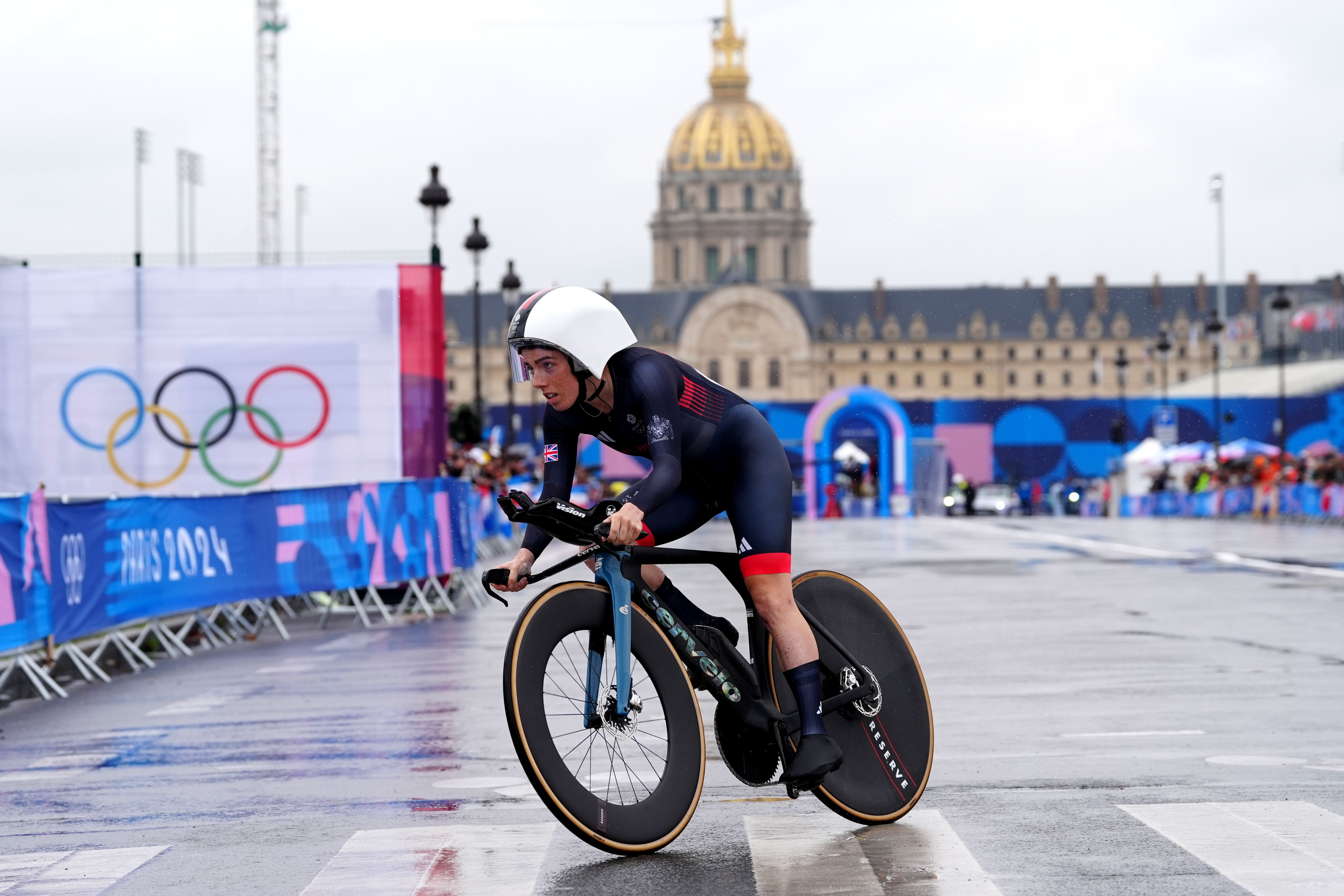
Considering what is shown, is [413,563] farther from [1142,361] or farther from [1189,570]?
[1142,361]

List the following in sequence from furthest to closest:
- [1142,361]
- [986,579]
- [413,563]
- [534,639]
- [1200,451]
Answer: [1142,361]
[1200,451]
[986,579]
[413,563]
[534,639]

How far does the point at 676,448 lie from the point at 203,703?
6.56 metres

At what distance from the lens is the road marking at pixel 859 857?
5.16 m

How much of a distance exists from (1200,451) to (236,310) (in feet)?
165

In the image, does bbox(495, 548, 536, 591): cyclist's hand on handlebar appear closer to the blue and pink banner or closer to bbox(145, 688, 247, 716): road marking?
bbox(145, 688, 247, 716): road marking

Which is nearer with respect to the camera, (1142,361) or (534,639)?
(534,639)

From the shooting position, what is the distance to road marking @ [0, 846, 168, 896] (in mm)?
5500

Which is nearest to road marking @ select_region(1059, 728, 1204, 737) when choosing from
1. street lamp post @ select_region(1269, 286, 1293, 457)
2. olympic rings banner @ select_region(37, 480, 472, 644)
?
olympic rings banner @ select_region(37, 480, 472, 644)

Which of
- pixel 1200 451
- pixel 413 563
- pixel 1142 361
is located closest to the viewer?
pixel 413 563

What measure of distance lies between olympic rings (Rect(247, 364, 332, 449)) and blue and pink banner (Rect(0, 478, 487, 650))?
181cm

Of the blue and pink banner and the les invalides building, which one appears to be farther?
the les invalides building

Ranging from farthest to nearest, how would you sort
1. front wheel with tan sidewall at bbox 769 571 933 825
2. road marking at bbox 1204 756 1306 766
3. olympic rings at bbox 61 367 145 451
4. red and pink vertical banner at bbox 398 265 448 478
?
olympic rings at bbox 61 367 145 451 → red and pink vertical banner at bbox 398 265 448 478 → road marking at bbox 1204 756 1306 766 → front wheel with tan sidewall at bbox 769 571 933 825

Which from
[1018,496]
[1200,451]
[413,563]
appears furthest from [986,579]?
[1018,496]

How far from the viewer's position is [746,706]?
5734 millimetres
